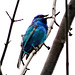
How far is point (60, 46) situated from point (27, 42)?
75.7 inches

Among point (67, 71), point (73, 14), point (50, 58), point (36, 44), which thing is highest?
point (73, 14)

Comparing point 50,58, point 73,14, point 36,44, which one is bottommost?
point 36,44

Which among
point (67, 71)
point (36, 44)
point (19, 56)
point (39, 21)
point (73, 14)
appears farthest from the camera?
point (39, 21)

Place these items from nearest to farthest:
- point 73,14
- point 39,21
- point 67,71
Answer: point 67,71 → point 73,14 → point 39,21

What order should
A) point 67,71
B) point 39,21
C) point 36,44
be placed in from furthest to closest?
point 39,21
point 36,44
point 67,71

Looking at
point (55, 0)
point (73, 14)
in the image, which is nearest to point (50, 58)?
point (73, 14)

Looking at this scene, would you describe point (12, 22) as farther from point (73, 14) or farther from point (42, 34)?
point (42, 34)

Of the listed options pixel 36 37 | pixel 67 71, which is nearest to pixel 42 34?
pixel 36 37

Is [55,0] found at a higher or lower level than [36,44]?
higher

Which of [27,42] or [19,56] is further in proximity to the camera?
[27,42]

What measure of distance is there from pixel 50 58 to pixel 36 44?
1896 mm

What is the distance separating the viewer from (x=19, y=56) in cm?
263

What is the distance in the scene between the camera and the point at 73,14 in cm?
214

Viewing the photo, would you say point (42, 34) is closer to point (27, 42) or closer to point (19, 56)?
point (27, 42)
